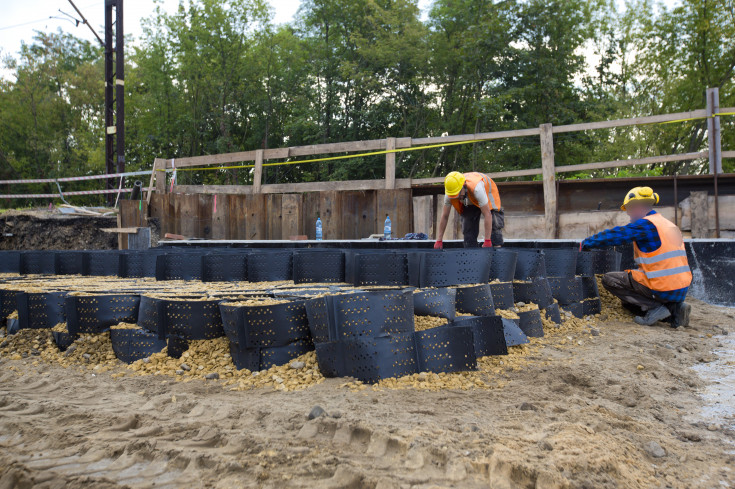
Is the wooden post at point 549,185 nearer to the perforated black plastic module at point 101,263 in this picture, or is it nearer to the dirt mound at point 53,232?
the perforated black plastic module at point 101,263

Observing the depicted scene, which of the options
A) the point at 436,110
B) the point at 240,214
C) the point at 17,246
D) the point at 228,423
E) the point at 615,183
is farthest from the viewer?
the point at 436,110

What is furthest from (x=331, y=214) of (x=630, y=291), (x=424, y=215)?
(x=630, y=291)

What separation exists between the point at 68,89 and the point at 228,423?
33.8 m

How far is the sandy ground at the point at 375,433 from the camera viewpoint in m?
2.25

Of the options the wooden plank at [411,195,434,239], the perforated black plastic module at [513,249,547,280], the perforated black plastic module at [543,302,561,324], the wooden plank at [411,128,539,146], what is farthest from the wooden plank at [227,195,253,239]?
the perforated black plastic module at [543,302,561,324]

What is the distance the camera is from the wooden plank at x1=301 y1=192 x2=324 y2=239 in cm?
1171

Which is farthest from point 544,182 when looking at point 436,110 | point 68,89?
point 68,89

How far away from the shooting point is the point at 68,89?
30.0 meters

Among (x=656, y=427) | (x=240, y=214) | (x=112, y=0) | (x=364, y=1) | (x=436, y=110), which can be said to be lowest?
(x=656, y=427)

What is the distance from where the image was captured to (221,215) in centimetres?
1242

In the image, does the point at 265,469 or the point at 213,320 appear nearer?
the point at 265,469

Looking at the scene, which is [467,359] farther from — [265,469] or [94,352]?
[94,352]

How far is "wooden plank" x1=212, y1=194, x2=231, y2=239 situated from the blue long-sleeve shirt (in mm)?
8986

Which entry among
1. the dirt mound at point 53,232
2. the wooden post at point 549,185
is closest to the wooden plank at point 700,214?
the wooden post at point 549,185
